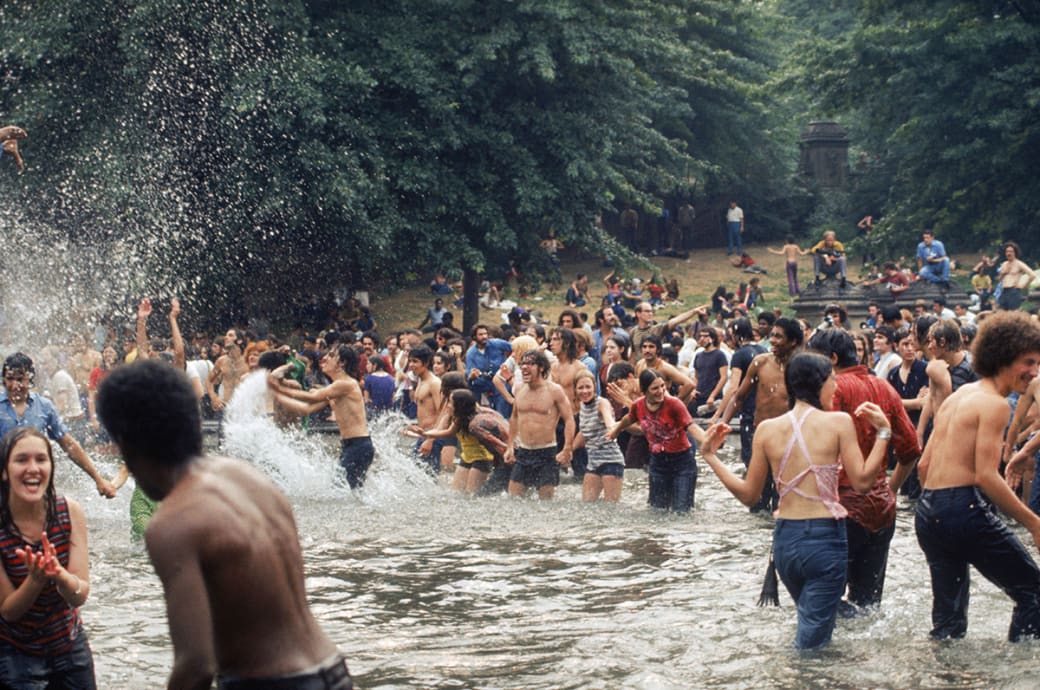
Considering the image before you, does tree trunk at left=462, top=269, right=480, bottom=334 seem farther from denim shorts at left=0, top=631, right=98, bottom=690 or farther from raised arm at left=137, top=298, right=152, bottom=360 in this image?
denim shorts at left=0, top=631, right=98, bottom=690

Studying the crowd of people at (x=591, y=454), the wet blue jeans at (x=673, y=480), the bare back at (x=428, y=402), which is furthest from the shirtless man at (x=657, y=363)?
the bare back at (x=428, y=402)

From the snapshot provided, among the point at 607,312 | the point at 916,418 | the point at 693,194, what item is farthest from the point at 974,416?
the point at 693,194

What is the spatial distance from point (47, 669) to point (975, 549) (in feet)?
14.9

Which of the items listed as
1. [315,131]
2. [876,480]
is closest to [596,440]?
[876,480]

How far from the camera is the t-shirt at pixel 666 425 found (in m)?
12.6

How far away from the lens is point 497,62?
2809 centimetres

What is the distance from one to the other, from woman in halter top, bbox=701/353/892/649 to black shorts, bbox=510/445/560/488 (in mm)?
6648

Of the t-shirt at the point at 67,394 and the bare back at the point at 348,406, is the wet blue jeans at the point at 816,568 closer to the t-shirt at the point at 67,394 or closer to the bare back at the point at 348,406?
the bare back at the point at 348,406

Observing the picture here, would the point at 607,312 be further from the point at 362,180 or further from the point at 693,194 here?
the point at 693,194

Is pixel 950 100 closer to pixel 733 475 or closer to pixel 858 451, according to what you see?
pixel 858 451

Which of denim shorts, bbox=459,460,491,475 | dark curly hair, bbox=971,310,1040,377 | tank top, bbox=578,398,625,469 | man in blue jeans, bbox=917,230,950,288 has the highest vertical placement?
man in blue jeans, bbox=917,230,950,288

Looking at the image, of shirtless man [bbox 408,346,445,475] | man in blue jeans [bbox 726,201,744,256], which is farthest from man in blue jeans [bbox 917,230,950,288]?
shirtless man [bbox 408,346,445,475]

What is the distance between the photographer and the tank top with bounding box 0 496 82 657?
562 centimetres

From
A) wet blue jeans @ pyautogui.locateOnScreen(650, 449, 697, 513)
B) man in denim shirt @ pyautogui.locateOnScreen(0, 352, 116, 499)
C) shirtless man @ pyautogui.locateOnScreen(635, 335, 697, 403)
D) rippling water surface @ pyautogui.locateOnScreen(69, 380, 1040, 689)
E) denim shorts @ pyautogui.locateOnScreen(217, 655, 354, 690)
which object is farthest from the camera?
shirtless man @ pyautogui.locateOnScreen(635, 335, 697, 403)
